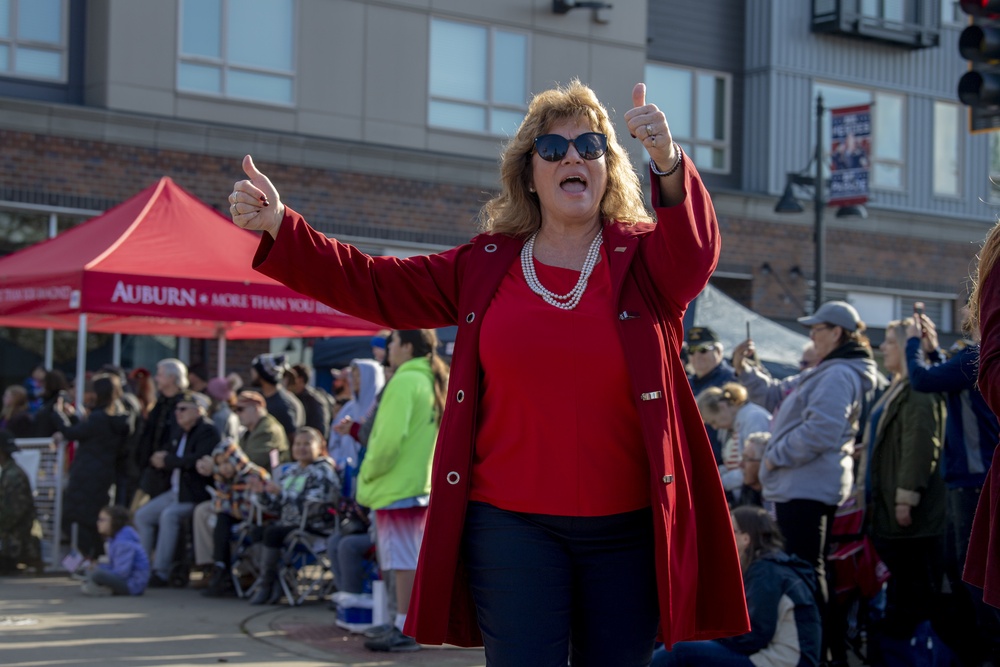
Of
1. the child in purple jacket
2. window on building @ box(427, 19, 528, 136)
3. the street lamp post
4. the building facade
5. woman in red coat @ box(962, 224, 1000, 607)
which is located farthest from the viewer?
window on building @ box(427, 19, 528, 136)

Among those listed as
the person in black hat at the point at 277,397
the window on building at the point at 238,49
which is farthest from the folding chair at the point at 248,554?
the window on building at the point at 238,49

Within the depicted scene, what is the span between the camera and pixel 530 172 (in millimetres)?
3629

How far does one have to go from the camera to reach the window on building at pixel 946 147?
80.3 feet

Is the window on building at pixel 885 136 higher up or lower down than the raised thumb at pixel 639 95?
higher up

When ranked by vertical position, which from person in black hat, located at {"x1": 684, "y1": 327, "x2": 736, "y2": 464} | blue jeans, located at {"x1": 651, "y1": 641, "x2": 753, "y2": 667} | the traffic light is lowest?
blue jeans, located at {"x1": 651, "y1": 641, "x2": 753, "y2": 667}

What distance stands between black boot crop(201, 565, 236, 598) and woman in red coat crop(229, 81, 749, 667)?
6900mm

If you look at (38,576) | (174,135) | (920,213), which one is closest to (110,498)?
(38,576)

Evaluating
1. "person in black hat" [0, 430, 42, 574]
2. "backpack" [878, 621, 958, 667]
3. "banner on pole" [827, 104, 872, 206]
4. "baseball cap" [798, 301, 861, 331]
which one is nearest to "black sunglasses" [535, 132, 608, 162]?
"backpack" [878, 621, 958, 667]

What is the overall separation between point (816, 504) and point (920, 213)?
17.9m

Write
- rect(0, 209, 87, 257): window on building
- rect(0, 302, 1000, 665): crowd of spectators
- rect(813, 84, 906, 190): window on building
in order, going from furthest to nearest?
rect(813, 84, 906, 190): window on building
rect(0, 209, 87, 257): window on building
rect(0, 302, 1000, 665): crowd of spectators

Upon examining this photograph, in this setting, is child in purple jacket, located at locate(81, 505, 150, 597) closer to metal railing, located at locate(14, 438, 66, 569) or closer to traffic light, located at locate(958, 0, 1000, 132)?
metal railing, located at locate(14, 438, 66, 569)

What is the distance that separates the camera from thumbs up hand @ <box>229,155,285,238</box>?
10.9 feet

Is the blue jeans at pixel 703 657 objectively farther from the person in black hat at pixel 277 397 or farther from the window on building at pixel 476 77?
→ the window on building at pixel 476 77

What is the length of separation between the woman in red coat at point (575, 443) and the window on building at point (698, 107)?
1896cm
